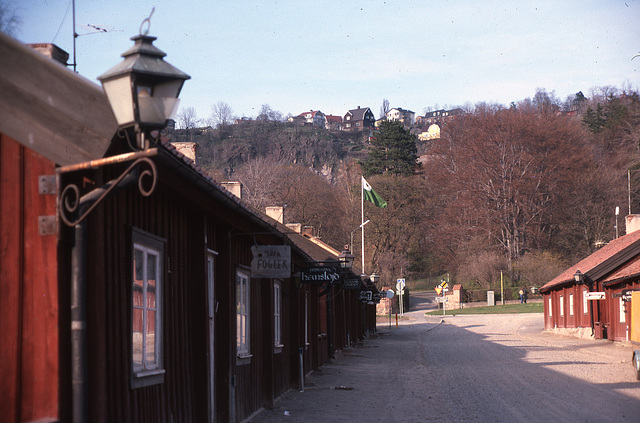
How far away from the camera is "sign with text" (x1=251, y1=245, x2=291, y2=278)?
10.3 m

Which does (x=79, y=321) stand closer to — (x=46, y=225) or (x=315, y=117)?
(x=46, y=225)

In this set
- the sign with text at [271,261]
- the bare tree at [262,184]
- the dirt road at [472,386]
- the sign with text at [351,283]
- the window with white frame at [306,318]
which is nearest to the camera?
the sign with text at [271,261]

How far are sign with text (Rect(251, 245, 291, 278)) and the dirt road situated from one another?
2598 millimetres

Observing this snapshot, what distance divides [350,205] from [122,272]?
6334 centimetres

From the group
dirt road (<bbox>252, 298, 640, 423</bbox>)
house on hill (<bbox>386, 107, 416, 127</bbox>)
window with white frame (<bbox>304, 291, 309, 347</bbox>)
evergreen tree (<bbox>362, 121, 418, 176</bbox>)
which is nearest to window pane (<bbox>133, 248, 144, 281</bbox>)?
dirt road (<bbox>252, 298, 640, 423</bbox>)

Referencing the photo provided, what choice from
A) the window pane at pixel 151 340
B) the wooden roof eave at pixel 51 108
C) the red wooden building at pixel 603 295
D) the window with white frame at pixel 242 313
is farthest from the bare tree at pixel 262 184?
the wooden roof eave at pixel 51 108

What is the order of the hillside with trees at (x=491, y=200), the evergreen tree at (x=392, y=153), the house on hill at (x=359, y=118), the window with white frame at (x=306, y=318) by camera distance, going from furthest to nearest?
the house on hill at (x=359, y=118), the evergreen tree at (x=392, y=153), the hillside with trees at (x=491, y=200), the window with white frame at (x=306, y=318)

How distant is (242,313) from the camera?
11.4m

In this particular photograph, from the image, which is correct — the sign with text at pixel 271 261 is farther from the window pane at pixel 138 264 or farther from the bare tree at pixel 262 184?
the bare tree at pixel 262 184

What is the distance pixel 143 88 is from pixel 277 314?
34.1 ft

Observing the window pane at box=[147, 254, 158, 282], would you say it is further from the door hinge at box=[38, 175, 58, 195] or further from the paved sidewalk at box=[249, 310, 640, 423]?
the paved sidewalk at box=[249, 310, 640, 423]

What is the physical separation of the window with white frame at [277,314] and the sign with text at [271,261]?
3.89 metres

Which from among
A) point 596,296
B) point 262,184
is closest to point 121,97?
point 596,296

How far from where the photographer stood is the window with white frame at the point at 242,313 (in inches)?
434
